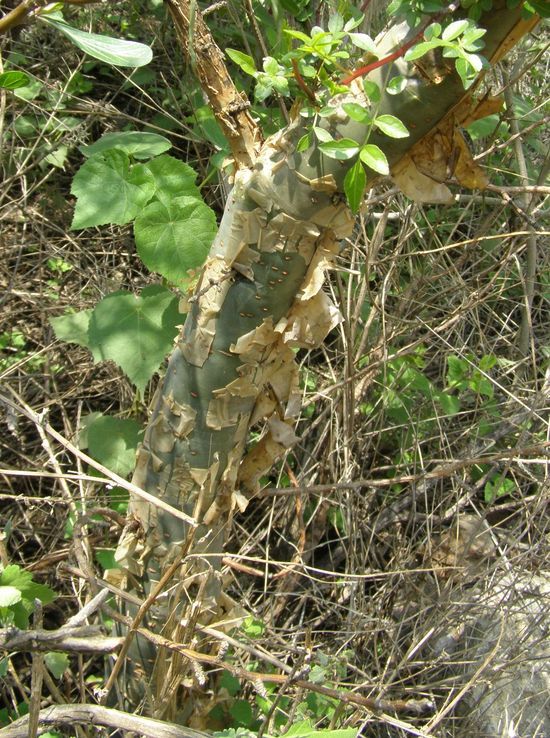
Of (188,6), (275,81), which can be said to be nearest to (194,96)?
(188,6)

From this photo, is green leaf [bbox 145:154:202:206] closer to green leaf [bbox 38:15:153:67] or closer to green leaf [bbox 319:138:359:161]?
green leaf [bbox 38:15:153:67]

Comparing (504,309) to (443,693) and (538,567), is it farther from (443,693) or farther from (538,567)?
(443,693)

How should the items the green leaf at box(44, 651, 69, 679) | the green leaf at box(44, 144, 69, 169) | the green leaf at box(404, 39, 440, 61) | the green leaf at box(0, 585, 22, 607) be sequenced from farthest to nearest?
the green leaf at box(44, 144, 69, 169) → the green leaf at box(44, 651, 69, 679) → the green leaf at box(0, 585, 22, 607) → the green leaf at box(404, 39, 440, 61)

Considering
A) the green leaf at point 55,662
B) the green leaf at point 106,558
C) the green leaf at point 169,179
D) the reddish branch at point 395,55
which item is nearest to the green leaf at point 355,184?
the reddish branch at point 395,55

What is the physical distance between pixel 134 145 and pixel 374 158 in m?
0.67

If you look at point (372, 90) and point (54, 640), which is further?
point (54, 640)

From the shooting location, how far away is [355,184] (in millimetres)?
869

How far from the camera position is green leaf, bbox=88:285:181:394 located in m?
1.32

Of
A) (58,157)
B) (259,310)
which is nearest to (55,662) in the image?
(259,310)

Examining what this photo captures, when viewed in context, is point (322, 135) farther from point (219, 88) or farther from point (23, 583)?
point (23, 583)

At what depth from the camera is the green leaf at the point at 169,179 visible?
133cm

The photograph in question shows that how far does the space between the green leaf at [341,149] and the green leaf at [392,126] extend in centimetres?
4

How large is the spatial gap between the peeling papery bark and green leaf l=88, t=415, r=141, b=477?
7.1 inches

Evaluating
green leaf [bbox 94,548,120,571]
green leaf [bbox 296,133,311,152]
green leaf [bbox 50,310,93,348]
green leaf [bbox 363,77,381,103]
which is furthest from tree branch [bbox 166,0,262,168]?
green leaf [bbox 94,548,120,571]
